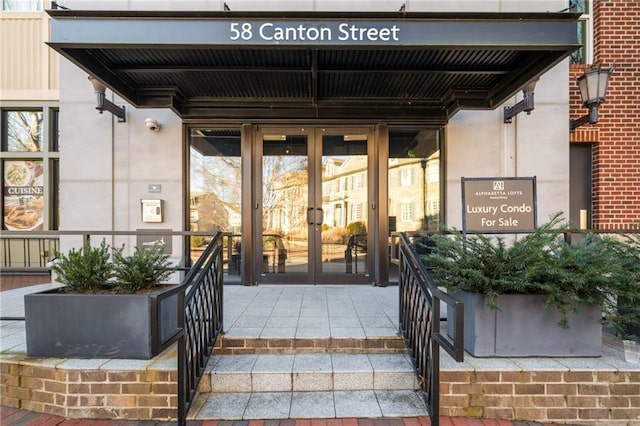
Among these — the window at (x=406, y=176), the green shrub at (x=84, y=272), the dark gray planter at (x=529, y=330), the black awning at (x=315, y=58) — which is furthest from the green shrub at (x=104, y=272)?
the window at (x=406, y=176)

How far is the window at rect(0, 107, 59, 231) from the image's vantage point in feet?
20.3

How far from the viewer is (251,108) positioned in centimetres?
504

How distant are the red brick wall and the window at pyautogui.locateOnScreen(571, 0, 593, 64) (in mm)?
136

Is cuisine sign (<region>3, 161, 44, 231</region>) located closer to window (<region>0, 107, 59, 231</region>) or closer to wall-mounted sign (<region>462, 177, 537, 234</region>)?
window (<region>0, 107, 59, 231</region>)

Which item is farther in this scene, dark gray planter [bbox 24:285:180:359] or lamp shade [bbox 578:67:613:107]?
lamp shade [bbox 578:67:613:107]

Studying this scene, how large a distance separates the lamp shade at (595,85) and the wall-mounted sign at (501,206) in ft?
7.85

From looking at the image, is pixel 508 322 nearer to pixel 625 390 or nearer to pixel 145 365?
pixel 625 390

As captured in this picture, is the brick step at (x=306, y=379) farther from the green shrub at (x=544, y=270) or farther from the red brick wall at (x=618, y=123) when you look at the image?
the red brick wall at (x=618, y=123)

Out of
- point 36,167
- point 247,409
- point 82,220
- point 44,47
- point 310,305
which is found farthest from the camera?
Result: point 36,167

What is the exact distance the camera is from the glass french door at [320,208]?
17.2ft

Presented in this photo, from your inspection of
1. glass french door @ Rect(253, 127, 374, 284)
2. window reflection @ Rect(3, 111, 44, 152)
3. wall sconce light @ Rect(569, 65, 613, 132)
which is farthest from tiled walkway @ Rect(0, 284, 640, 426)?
wall sconce light @ Rect(569, 65, 613, 132)

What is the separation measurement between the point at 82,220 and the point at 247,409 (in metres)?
4.30

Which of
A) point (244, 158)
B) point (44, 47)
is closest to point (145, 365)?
point (244, 158)

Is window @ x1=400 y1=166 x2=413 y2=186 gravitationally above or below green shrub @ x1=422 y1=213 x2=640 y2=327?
above
